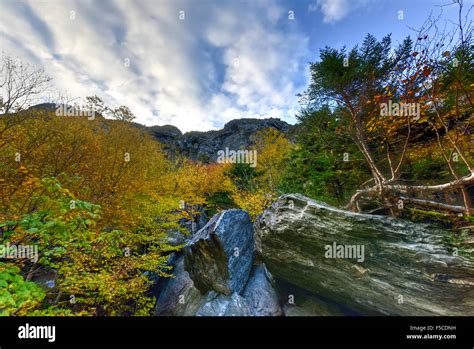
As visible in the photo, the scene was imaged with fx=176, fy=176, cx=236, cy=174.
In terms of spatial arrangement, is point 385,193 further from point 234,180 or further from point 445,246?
point 234,180

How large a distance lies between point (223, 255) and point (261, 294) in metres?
2.59

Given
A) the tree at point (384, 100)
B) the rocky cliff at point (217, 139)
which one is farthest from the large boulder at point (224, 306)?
the rocky cliff at point (217, 139)

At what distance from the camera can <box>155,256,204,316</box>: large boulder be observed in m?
8.62

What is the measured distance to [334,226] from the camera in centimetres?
632

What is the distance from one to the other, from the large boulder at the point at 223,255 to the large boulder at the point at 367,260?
1.22m

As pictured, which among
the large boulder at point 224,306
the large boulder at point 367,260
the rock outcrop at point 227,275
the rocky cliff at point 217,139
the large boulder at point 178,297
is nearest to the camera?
the large boulder at point 367,260

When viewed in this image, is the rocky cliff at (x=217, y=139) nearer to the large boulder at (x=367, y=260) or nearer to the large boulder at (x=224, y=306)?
the large boulder at (x=224, y=306)

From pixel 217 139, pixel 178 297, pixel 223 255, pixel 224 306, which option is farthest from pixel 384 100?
pixel 217 139

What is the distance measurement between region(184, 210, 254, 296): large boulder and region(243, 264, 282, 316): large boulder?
408 mm

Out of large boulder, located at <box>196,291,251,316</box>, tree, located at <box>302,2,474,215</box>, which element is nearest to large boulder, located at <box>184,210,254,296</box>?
large boulder, located at <box>196,291,251,316</box>

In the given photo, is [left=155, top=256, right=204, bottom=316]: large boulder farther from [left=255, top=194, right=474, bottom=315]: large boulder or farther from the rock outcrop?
[left=255, top=194, right=474, bottom=315]: large boulder

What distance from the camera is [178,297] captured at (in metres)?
9.92

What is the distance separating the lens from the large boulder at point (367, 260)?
4.95m
